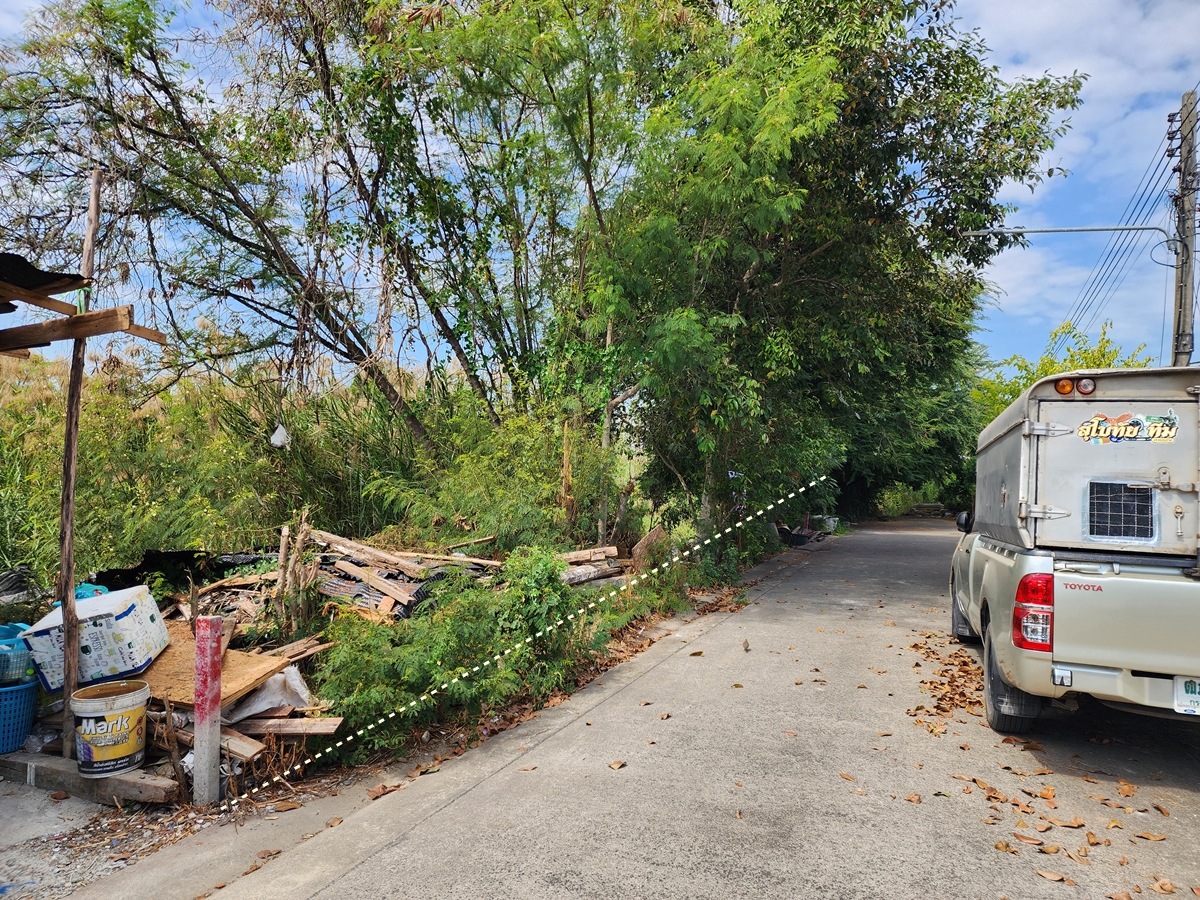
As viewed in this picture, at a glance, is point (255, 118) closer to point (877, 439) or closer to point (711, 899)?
point (711, 899)

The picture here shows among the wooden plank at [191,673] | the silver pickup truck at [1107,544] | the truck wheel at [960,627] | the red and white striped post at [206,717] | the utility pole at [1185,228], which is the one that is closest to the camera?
the silver pickup truck at [1107,544]

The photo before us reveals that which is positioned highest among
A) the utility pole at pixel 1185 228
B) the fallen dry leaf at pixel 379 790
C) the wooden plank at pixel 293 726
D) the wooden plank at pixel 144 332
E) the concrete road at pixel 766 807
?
the utility pole at pixel 1185 228

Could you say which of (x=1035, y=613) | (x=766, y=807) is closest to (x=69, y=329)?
(x=766, y=807)

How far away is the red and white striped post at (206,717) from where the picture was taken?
4.82 metres

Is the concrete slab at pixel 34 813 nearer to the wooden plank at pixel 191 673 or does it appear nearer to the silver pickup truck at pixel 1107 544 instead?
the wooden plank at pixel 191 673

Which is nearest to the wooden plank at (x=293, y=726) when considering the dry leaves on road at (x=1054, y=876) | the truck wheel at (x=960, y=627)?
the dry leaves on road at (x=1054, y=876)

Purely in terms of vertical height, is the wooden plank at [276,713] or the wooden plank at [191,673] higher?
the wooden plank at [191,673]

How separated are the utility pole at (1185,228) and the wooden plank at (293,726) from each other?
56.4 feet

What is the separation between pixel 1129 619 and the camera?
472 centimetres

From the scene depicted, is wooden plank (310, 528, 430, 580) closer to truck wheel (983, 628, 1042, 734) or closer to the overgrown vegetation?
the overgrown vegetation

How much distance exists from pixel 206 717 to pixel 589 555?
217 inches

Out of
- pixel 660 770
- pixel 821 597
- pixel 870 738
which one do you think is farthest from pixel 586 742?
pixel 821 597

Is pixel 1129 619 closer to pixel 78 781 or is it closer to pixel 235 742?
pixel 235 742

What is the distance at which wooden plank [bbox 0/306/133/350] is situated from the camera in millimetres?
5207
